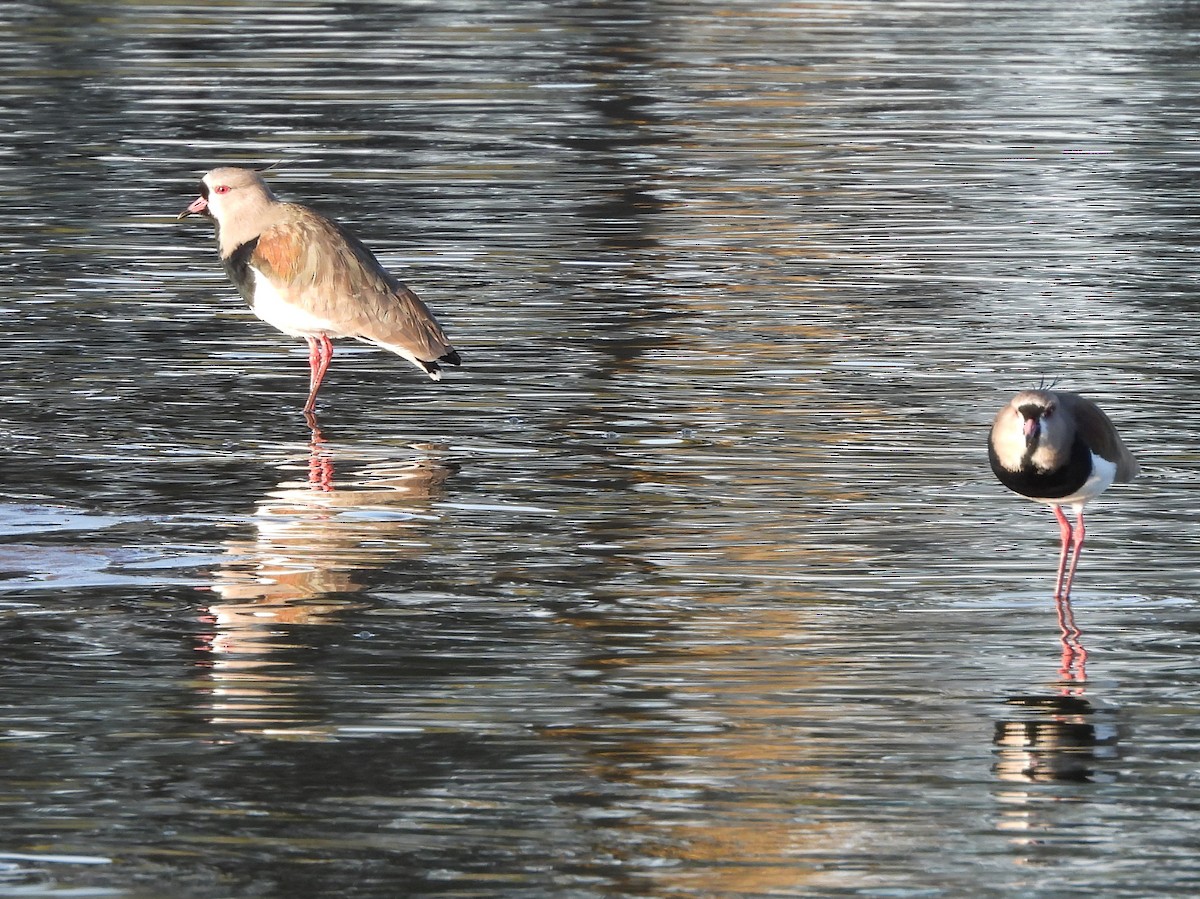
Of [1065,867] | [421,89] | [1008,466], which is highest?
[421,89]

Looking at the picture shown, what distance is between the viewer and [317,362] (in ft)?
48.5

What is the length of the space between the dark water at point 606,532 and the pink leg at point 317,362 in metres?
0.14

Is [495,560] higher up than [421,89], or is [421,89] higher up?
[421,89]

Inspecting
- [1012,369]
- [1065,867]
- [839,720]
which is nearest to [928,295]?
[1012,369]

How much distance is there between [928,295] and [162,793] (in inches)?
409

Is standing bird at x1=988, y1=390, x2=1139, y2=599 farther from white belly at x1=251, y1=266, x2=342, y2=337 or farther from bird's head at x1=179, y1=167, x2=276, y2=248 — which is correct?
bird's head at x1=179, y1=167, x2=276, y2=248

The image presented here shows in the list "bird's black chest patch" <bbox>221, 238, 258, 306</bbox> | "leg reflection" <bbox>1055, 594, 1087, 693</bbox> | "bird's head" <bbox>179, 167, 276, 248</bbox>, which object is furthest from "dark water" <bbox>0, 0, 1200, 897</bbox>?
"bird's head" <bbox>179, 167, 276, 248</bbox>

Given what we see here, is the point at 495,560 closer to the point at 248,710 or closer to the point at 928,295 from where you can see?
the point at 248,710

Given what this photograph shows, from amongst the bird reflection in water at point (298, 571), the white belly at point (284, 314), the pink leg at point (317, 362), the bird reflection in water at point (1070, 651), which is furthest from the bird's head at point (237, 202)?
the bird reflection in water at point (1070, 651)

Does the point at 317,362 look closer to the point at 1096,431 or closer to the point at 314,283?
the point at 314,283

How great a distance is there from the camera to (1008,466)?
1032cm

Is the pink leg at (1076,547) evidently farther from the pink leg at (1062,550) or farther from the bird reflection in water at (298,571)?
the bird reflection in water at (298,571)

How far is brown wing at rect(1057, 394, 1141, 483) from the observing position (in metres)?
10.5

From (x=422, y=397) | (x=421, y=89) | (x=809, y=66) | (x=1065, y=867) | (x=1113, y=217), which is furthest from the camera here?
(x=809, y=66)
